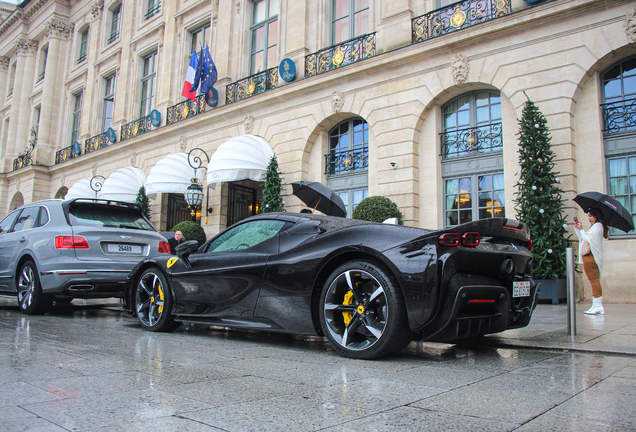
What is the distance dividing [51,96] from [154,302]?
3001 cm

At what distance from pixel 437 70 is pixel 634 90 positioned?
4.43m

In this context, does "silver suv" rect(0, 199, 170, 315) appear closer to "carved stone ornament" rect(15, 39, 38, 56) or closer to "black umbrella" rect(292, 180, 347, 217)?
"black umbrella" rect(292, 180, 347, 217)

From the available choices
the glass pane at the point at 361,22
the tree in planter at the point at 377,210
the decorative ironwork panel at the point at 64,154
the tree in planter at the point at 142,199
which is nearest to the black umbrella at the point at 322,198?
the tree in planter at the point at 377,210

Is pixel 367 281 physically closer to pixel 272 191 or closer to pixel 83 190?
pixel 272 191

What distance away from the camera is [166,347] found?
444 centimetres

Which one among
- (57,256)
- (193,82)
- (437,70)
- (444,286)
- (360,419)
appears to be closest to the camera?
(360,419)

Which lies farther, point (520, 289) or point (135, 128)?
point (135, 128)

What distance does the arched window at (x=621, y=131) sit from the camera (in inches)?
406

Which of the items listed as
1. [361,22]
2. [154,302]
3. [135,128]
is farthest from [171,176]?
[154,302]

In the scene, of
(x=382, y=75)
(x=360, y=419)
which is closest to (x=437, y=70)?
(x=382, y=75)

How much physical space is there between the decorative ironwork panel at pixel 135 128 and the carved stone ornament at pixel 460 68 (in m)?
14.4

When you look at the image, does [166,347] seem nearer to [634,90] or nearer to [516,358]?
[516,358]

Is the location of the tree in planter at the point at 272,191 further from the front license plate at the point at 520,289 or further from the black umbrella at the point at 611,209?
the front license plate at the point at 520,289

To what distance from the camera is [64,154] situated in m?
29.1
